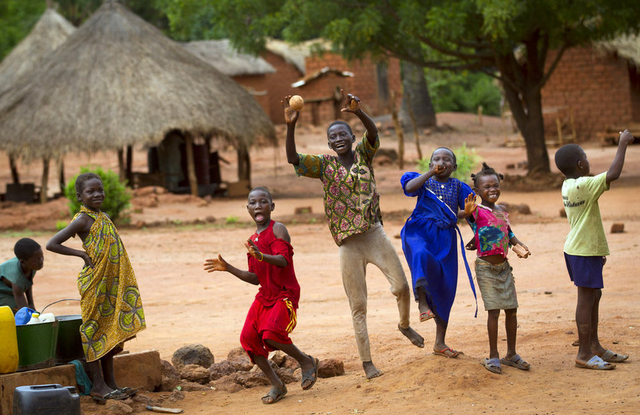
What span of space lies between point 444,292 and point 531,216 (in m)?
8.67

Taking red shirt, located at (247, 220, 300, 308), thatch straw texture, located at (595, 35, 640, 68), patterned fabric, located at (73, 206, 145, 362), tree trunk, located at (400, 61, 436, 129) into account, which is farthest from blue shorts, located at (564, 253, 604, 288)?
tree trunk, located at (400, 61, 436, 129)

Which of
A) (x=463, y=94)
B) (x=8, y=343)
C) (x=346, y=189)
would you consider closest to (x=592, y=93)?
(x=463, y=94)

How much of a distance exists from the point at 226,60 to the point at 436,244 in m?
27.6

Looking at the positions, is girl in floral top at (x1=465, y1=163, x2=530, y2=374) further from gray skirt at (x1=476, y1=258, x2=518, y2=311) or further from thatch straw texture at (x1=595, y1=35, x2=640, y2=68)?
thatch straw texture at (x1=595, y1=35, x2=640, y2=68)

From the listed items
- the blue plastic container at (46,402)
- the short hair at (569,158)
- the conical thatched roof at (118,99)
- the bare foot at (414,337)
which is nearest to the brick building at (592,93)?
the conical thatched roof at (118,99)

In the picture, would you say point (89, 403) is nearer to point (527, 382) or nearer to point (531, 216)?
point (527, 382)

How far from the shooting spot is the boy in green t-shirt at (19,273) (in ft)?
16.9

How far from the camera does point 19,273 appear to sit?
17.1 feet

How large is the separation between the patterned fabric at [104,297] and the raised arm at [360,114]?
5.43 ft

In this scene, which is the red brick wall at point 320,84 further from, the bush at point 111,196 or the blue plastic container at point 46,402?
the blue plastic container at point 46,402

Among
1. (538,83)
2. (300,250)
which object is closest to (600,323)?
(300,250)

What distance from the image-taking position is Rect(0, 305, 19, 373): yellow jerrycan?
15.0 ft

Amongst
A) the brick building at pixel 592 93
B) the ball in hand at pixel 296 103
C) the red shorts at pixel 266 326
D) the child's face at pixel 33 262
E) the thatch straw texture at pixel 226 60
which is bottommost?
the red shorts at pixel 266 326

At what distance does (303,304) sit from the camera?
26.9 ft
